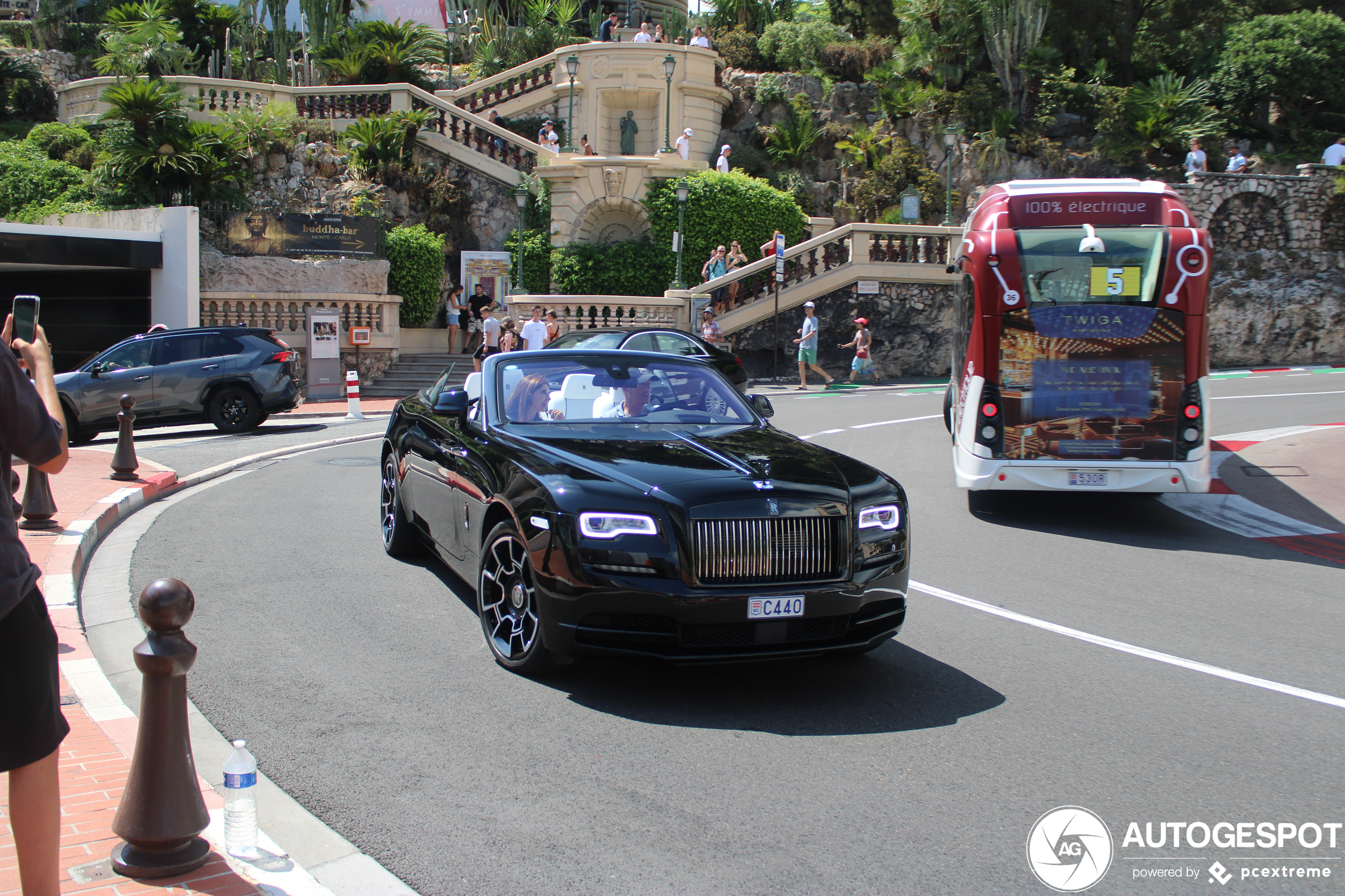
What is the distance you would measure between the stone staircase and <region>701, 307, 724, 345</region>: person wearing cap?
552cm

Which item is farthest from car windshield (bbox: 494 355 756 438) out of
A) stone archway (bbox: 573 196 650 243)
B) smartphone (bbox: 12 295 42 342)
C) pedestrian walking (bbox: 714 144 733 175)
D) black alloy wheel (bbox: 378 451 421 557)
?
pedestrian walking (bbox: 714 144 733 175)

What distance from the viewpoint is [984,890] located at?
11.5 feet

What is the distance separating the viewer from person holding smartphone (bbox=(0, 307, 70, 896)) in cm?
277

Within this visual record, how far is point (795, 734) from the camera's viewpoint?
15.9 feet

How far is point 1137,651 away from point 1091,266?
5288mm

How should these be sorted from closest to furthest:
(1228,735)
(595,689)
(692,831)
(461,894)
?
(461,894) < (692,831) < (1228,735) < (595,689)

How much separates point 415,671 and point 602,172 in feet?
93.0

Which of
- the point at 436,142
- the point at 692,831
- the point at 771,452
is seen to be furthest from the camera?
the point at 436,142

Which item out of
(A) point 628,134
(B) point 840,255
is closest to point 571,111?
(A) point 628,134

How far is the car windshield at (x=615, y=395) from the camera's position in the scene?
257 inches

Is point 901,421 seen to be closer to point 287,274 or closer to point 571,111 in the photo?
point 287,274

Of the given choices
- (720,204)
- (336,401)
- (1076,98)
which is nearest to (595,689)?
(336,401)

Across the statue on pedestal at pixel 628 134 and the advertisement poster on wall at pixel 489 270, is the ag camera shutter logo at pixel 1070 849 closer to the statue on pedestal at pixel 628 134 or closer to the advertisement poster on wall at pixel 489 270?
the advertisement poster on wall at pixel 489 270

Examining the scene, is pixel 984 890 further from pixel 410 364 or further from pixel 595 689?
pixel 410 364
